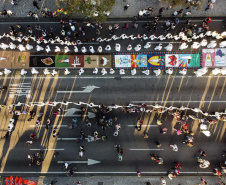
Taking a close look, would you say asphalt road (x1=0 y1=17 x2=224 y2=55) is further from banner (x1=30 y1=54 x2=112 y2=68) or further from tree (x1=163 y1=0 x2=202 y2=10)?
tree (x1=163 y1=0 x2=202 y2=10)

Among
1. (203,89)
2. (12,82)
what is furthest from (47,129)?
(203,89)

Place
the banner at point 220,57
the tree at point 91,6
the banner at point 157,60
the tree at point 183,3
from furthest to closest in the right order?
the banner at point 157,60
the banner at point 220,57
the tree at point 183,3
the tree at point 91,6

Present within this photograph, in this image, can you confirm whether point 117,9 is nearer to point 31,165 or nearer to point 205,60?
point 205,60

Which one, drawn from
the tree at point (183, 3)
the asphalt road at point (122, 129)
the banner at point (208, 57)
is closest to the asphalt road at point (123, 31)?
the banner at point (208, 57)

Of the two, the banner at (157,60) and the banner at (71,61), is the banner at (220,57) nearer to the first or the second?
the banner at (157,60)

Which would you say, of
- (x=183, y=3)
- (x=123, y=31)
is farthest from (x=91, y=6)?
(x=183, y=3)

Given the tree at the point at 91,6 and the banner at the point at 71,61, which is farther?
the banner at the point at 71,61

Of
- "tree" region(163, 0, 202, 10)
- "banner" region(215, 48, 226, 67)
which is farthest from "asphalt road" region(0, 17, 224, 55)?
"banner" region(215, 48, 226, 67)

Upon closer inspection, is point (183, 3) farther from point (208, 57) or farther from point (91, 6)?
point (91, 6)

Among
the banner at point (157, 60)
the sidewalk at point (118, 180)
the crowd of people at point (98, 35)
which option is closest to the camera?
the crowd of people at point (98, 35)
